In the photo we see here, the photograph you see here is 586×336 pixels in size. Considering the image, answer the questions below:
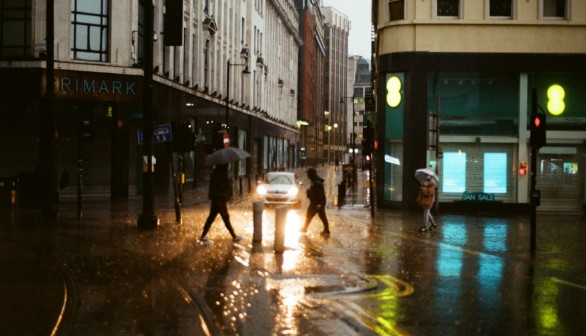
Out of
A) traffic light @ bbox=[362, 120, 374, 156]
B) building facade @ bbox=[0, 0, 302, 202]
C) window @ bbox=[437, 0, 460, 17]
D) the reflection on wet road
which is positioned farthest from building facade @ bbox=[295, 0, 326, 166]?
the reflection on wet road

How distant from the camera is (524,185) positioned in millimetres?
30547

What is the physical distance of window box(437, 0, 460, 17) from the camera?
30.9 m

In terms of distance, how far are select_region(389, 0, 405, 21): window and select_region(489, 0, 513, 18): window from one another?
337cm

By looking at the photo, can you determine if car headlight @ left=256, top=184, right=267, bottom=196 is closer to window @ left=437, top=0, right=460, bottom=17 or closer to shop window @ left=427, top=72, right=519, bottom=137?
shop window @ left=427, top=72, right=519, bottom=137

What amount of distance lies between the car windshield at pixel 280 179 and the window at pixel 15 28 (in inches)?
477

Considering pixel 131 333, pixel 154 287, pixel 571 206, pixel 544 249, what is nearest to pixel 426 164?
pixel 571 206

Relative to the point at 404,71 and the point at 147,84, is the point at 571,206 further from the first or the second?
the point at 147,84

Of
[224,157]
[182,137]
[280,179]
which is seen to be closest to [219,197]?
[224,157]

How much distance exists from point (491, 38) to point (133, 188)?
715 inches

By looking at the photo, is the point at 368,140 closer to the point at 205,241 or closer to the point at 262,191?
the point at 262,191

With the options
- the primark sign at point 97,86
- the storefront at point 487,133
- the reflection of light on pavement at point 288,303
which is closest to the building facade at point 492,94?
the storefront at point 487,133

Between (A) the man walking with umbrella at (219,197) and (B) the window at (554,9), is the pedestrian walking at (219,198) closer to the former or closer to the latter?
(A) the man walking with umbrella at (219,197)

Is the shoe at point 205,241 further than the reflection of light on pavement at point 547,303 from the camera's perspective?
Yes

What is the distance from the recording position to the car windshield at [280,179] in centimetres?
3393
